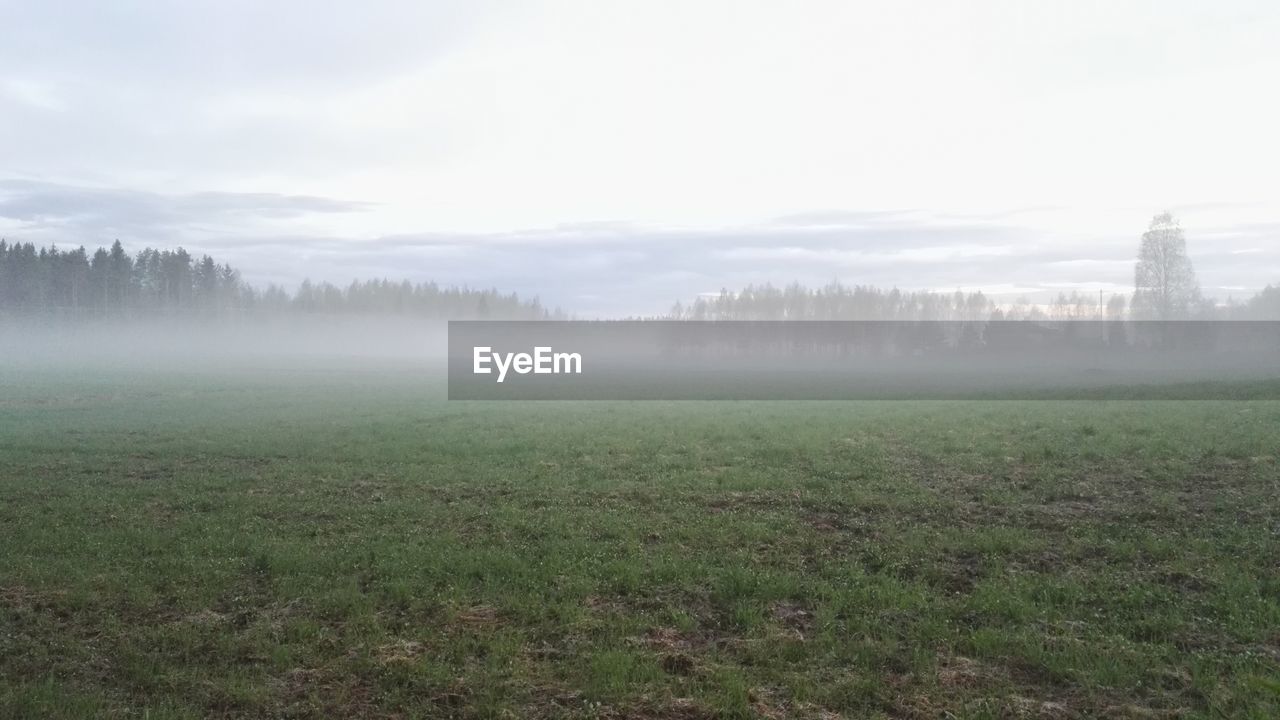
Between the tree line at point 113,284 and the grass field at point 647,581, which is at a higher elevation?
the tree line at point 113,284

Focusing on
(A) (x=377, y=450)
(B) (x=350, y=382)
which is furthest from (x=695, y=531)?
(B) (x=350, y=382)

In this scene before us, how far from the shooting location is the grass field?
28.0 feet

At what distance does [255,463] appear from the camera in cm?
2303

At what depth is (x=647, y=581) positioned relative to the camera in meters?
12.1

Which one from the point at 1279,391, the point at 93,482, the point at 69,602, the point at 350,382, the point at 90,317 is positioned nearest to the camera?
the point at 69,602

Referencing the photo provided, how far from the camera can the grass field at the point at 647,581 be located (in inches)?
336

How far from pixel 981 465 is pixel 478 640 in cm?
1726

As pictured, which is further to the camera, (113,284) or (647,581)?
(113,284)

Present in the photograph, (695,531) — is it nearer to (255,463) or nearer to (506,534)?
(506,534)

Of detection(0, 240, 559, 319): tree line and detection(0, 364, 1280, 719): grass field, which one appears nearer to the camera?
detection(0, 364, 1280, 719): grass field

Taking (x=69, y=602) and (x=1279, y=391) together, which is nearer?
(x=69, y=602)

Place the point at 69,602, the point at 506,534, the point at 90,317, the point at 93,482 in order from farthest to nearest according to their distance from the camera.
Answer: the point at 90,317, the point at 93,482, the point at 506,534, the point at 69,602

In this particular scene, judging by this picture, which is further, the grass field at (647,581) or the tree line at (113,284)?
the tree line at (113,284)

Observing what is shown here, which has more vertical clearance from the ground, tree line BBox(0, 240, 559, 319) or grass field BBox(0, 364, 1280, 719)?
tree line BBox(0, 240, 559, 319)
